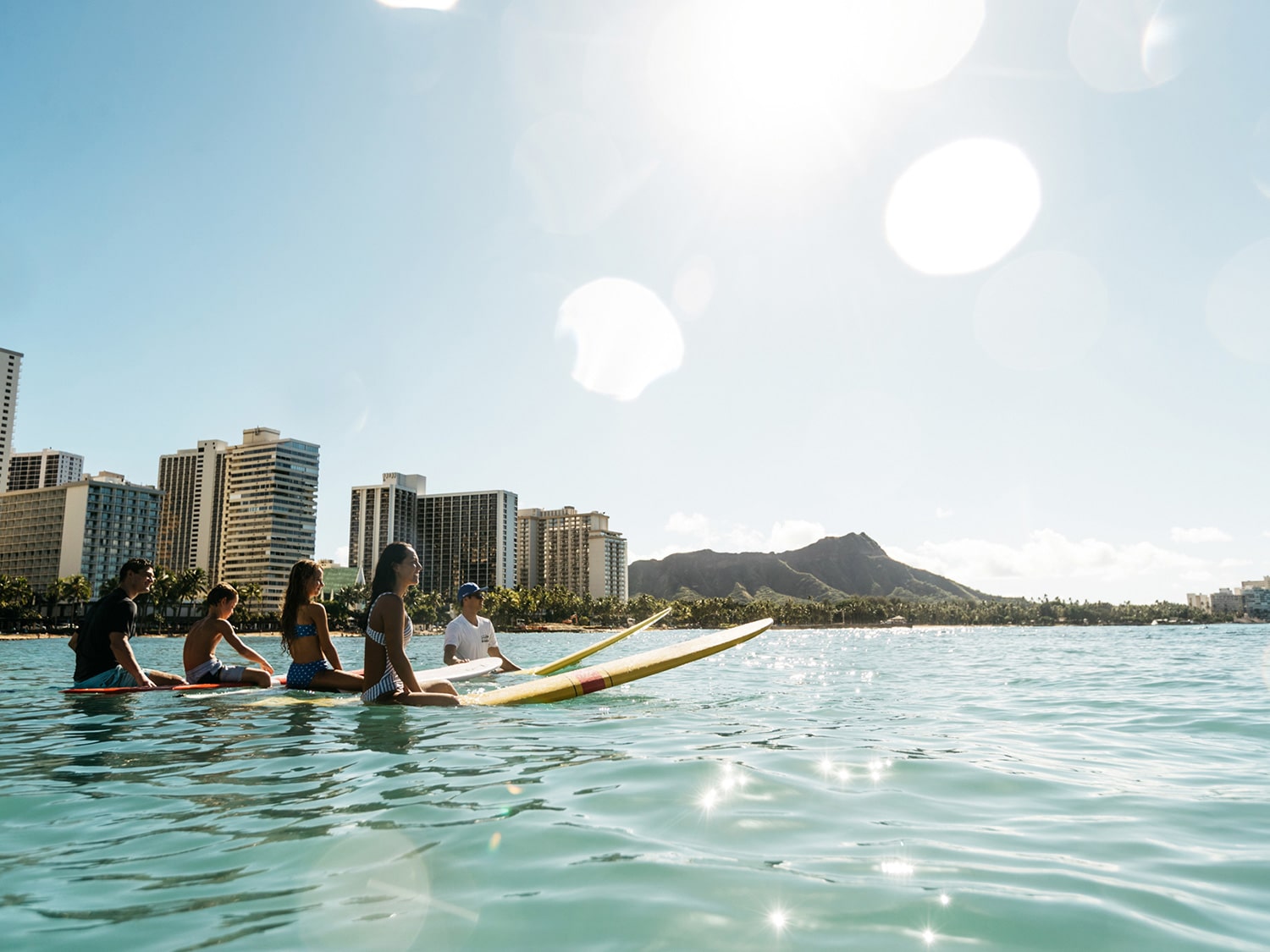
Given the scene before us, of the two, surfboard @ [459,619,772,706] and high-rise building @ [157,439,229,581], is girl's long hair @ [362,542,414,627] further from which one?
high-rise building @ [157,439,229,581]

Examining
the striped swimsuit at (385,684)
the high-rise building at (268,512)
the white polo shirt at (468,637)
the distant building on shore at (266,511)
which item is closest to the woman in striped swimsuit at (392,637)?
the striped swimsuit at (385,684)

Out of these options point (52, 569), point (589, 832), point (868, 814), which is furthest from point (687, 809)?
point (52, 569)

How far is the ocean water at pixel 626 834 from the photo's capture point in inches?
109

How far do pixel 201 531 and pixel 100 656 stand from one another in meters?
201

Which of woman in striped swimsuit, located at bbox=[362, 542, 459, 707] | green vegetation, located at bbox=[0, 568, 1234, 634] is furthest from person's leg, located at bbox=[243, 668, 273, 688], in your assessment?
green vegetation, located at bbox=[0, 568, 1234, 634]

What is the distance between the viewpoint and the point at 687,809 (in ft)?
14.3

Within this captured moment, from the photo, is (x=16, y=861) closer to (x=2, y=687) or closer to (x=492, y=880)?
(x=492, y=880)

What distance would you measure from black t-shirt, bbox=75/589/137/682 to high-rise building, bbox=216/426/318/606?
17011cm

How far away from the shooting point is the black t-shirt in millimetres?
9742

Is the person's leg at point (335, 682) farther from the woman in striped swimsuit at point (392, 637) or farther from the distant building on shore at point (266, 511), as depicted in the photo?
the distant building on shore at point (266, 511)

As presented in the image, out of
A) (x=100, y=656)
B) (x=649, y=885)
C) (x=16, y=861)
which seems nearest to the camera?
(x=649, y=885)

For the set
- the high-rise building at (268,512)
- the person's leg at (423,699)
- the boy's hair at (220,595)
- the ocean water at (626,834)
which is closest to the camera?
the ocean water at (626,834)

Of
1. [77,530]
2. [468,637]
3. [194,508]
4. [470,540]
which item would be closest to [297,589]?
[468,637]

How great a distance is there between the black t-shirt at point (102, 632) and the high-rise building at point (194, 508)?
635 feet
